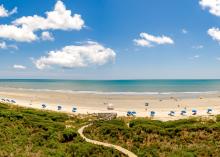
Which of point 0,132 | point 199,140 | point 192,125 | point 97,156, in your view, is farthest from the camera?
point 192,125

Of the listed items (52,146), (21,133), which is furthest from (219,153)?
(21,133)

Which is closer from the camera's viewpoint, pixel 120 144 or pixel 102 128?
pixel 120 144

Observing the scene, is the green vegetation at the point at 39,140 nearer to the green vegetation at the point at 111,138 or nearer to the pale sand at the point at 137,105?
the green vegetation at the point at 111,138

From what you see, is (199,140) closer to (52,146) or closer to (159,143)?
(159,143)

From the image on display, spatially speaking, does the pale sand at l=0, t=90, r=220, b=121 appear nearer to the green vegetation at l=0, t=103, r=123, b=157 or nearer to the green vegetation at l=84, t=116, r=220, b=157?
the green vegetation at l=84, t=116, r=220, b=157

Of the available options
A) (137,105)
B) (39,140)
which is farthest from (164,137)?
(137,105)

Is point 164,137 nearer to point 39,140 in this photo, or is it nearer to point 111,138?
point 111,138

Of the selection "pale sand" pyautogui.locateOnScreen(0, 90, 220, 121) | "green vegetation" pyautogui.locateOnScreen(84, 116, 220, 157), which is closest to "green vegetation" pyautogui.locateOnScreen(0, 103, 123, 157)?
"green vegetation" pyautogui.locateOnScreen(84, 116, 220, 157)
